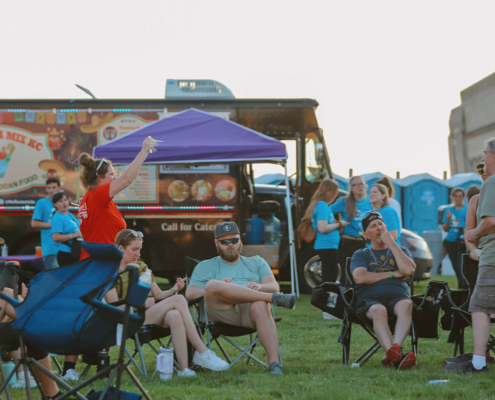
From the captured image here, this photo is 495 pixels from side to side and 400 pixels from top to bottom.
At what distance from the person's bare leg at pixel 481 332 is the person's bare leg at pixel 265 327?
132 cm

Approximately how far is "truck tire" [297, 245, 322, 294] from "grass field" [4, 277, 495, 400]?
3.74 meters

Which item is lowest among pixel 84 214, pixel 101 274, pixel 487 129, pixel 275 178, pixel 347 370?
pixel 347 370

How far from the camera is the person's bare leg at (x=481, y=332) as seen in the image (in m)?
3.92

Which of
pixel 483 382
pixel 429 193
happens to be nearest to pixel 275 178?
pixel 429 193

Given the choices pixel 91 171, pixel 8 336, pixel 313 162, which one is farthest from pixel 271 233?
pixel 8 336

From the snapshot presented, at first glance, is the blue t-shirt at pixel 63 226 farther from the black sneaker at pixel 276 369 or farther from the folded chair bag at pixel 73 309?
the folded chair bag at pixel 73 309

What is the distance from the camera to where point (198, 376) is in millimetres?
3977

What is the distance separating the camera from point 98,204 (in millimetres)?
4066

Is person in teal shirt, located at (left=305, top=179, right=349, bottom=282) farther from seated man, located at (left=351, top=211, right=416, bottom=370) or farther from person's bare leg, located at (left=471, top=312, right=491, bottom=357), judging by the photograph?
person's bare leg, located at (left=471, top=312, right=491, bottom=357)

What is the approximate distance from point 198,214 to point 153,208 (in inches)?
25.5

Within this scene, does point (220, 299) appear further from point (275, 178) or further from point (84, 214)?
point (275, 178)

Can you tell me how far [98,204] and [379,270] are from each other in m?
2.17

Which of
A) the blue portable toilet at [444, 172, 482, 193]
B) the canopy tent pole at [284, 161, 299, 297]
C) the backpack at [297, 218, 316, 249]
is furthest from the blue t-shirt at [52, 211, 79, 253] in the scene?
the blue portable toilet at [444, 172, 482, 193]

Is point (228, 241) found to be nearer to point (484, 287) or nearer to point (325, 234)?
point (484, 287)
